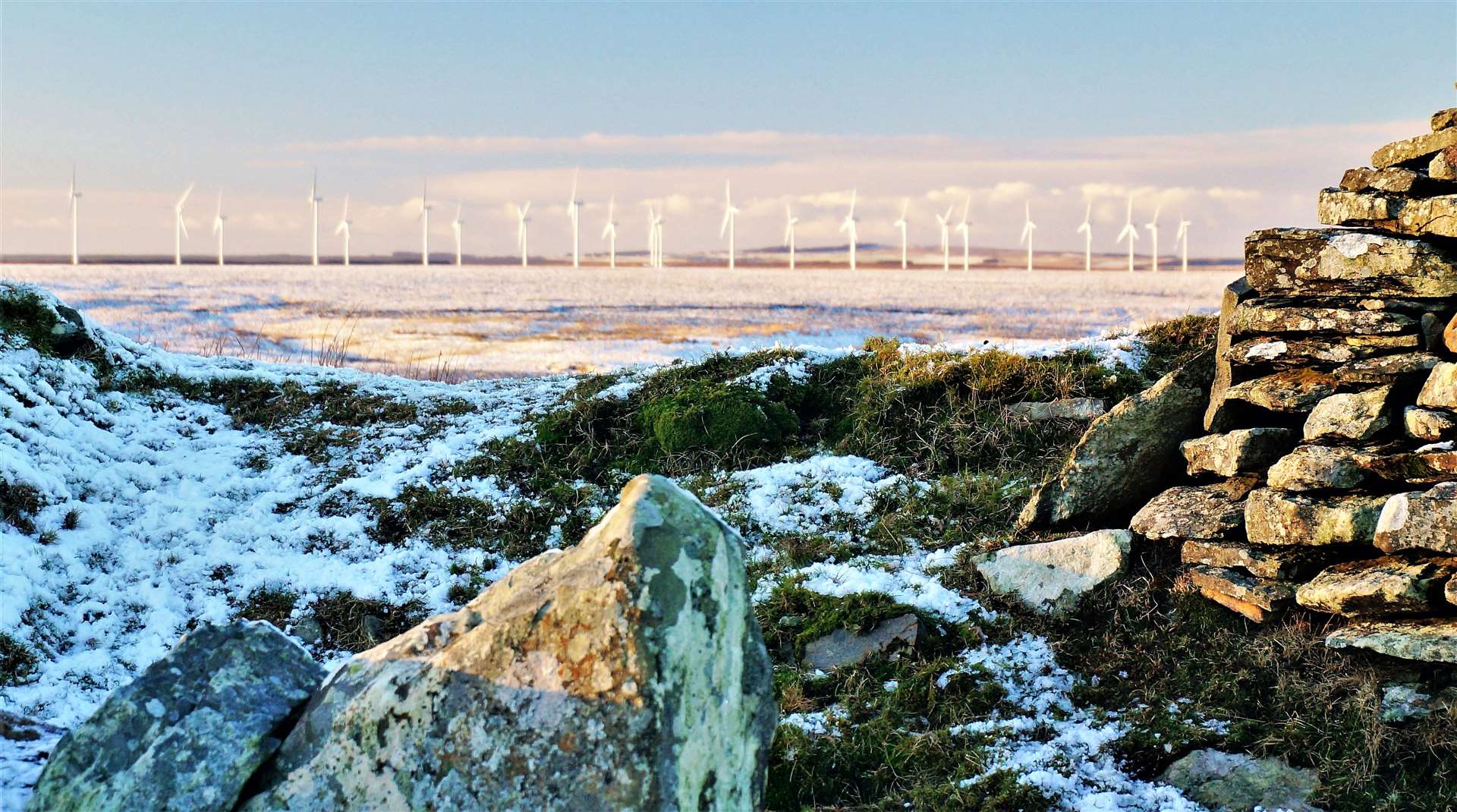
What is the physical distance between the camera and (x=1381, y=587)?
7125mm

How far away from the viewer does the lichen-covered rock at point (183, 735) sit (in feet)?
13.5

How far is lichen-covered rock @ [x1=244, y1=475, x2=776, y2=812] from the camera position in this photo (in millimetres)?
3949

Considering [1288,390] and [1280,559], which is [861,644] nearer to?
[1280,559]

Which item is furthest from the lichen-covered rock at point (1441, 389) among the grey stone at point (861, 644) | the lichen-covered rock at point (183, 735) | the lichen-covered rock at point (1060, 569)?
the lichen-covered rock at point (183, 735)

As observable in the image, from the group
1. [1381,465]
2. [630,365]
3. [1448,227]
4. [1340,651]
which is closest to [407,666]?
[1340,651]

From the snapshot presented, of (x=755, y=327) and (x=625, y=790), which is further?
(x=755, y=327)

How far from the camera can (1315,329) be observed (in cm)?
851

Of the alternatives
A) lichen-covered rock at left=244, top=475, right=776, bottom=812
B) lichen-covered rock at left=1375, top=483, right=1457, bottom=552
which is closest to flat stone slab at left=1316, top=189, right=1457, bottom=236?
lichen-covered rock at left=1375, top=483, right=1457, bottom=552

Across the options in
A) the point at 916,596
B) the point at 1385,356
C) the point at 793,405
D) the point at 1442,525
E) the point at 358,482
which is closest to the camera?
the point at 1442,525

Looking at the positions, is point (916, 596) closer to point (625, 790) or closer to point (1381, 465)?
point (1381, 465)

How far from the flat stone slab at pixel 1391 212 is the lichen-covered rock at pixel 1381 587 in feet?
8.70

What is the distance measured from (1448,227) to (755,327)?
37283mm

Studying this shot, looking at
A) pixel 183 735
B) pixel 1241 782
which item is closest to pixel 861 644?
pixel 1241 782

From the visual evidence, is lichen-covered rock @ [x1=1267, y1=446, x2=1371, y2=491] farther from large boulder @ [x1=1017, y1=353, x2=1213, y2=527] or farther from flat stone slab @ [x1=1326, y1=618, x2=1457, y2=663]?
large boulder @ [x1=1017, y1=353, x2=1213, y2=527]
